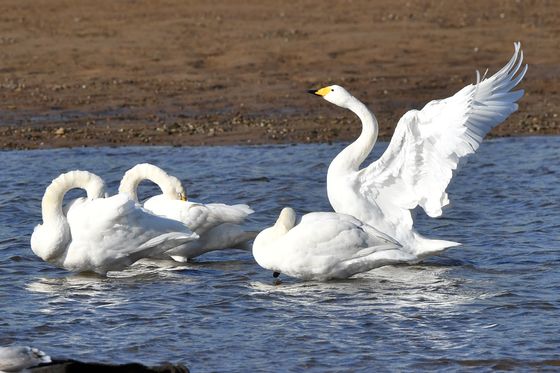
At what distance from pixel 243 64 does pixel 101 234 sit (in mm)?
9287

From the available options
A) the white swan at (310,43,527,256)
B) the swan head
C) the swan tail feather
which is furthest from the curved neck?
the swan tail feather

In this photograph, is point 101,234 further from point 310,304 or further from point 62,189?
A: point 310,304

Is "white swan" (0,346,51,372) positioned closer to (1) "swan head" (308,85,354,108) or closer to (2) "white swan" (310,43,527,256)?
(2) "white swan" (310,43,527,256)

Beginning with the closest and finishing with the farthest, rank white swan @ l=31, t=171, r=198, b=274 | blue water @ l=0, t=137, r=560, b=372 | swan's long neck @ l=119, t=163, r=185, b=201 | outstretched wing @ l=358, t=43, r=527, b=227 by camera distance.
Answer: blue water @ l=0, t=137, r=560, b=372
white swan @ l=31, t=171, r=198, b=274
outstretched wing @ l=358, t=43, r=527, b=227
swan's long neck @ l=119, t=163, r=185, b=201

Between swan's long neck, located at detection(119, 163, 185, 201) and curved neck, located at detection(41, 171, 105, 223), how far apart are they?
1.78 feet

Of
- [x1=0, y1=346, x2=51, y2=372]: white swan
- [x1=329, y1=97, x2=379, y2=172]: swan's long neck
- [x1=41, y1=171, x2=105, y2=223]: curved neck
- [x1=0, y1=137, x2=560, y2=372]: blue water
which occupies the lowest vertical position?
[x1=0, y1=137, x2=560, y2=372]: blue water

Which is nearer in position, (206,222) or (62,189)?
(62,189)

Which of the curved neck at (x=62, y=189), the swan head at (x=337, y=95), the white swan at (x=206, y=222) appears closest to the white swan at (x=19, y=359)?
the curved neck at (x=62, y=189)

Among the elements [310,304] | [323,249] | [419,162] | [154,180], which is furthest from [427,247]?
[154,180]

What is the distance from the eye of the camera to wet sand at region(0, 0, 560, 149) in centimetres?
1598

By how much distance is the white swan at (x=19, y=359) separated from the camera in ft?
18.9

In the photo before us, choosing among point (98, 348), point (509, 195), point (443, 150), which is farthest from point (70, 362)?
point (509, 195)

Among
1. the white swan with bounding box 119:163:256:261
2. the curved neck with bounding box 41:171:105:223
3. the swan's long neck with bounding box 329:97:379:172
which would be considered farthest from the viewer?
the swan's long neck with bounding box 329:97:379:172

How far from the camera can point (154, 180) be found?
34.8ft
